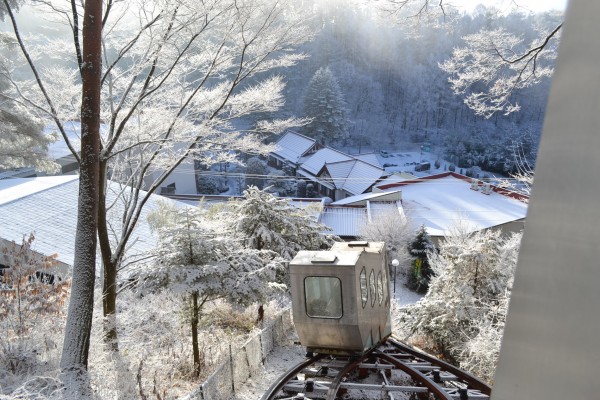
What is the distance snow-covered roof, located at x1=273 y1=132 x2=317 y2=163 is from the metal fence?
32.1 metres

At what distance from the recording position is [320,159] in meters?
41.2

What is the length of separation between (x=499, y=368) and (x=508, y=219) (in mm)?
27594

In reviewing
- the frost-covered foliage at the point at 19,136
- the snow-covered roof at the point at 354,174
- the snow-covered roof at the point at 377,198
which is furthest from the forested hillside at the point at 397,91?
the frost-covered foliage at the point at 19,136

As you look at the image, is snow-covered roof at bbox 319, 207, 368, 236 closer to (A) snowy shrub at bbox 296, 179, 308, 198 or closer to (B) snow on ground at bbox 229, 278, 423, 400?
(A) snowy shrub at bbox 296, 179, 308, 198

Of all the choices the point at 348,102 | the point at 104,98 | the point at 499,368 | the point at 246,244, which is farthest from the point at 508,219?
the point at 348,102

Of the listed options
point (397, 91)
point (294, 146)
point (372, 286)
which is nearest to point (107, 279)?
point (372, 286)

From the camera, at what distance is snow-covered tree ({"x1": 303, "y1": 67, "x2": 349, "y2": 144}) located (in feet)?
168

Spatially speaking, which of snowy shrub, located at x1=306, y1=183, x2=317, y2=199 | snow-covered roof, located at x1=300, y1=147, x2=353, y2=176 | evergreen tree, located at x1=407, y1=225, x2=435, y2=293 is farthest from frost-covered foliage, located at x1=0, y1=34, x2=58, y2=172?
snowy shrub, located at x1=306, y1=183, x2=317, y2=199

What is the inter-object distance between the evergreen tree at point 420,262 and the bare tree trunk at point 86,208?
17899 mm

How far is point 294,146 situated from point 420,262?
2577cm

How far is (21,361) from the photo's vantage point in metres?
6.74

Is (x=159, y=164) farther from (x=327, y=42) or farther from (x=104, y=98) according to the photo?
(x=327, y=42)

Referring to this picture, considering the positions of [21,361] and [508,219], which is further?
[508,219]

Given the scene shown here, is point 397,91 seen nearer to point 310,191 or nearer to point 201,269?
point 310,191
